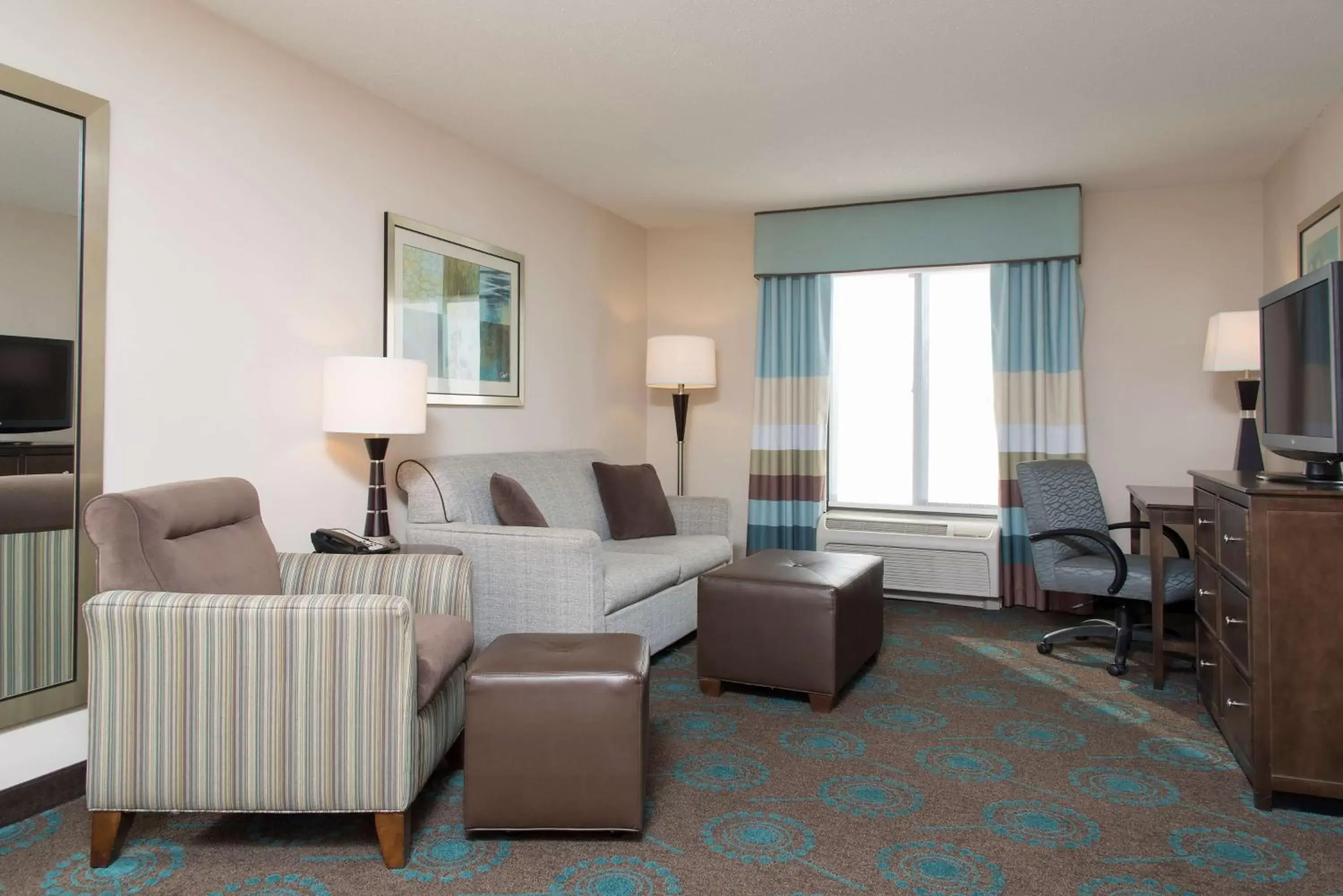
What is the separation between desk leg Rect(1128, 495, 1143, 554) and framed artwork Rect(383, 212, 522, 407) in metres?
3.16

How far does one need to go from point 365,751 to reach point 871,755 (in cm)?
160

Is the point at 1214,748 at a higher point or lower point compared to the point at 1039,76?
lower

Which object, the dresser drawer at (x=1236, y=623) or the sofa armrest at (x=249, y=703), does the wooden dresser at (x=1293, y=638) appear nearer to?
the dresser drawer at (x=1236, y=623)

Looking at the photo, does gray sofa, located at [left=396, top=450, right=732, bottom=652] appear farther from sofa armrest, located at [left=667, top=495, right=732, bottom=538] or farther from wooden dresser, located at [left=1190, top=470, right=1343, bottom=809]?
wooden dresser, located at [left=1190, top=470, right=1343, bottom=809]

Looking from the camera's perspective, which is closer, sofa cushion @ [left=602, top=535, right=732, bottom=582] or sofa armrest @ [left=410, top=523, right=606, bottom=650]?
sofa armrest @ [left=410, top=523, right=606, bottom=650]

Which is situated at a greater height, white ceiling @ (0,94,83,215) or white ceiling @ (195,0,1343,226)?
white ceiling @ (195,0,1343,226)

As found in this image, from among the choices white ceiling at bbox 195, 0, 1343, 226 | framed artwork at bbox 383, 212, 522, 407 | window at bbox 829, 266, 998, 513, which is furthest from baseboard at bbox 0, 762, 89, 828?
window at bbox 829, 266, 998, 513

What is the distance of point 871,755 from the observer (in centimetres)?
288

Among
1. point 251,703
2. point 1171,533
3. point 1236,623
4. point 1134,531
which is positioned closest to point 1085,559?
point 1171,533

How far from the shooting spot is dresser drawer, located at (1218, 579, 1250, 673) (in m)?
2.52

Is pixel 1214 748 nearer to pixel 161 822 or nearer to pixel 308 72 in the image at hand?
pixel 161 822

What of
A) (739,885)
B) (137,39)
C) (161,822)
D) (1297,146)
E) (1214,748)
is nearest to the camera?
(739,885)

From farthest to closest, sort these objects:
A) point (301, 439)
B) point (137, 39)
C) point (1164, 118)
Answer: point (1164, 118) < point (301, 439) < point (137, 39)

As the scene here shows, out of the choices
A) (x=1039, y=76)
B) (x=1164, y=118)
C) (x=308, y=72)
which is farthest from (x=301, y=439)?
(x=1164, y=118)
